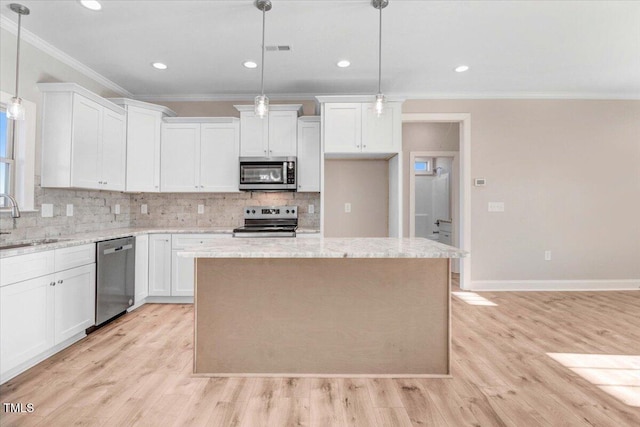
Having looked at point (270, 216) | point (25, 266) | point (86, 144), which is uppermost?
point (86, 144)

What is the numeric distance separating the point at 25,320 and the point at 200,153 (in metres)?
2.49

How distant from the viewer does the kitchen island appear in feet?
7.11

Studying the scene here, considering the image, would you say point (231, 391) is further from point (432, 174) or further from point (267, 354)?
point (432, 174)

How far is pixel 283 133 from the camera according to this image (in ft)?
13.4

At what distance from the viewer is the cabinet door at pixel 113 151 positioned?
346 cm

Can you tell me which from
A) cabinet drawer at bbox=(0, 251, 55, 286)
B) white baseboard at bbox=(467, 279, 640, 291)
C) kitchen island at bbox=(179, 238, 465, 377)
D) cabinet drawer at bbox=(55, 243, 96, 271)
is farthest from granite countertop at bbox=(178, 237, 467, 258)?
white baseboard at bbox=(467, 279, 640, 291)

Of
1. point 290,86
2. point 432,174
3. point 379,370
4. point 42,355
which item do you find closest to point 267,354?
point 379,370

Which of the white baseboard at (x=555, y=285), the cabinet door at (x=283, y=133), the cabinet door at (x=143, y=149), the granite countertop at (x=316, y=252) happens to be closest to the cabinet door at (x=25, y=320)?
the granite countertop at (x=316, y=252)

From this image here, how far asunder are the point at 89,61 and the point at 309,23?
7.90 feet

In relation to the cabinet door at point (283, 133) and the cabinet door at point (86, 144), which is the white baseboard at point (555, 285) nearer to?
the cabinet door at point (283, 133)

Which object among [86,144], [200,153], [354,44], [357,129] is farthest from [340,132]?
[86,144]

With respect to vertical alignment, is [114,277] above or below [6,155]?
below

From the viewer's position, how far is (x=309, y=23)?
2725 millimetres

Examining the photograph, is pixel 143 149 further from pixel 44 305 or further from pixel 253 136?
pixel 44 305
